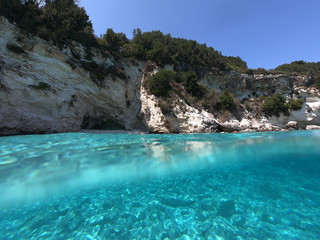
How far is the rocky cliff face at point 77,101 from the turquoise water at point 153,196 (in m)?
7.51

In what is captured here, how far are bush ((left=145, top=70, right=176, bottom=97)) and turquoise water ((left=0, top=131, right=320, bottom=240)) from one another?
13.8m

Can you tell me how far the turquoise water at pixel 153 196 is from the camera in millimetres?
2508

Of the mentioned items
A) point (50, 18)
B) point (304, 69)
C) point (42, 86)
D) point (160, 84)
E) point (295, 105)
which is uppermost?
point (304, 69)

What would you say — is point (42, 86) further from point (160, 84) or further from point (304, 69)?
point (304, 69)

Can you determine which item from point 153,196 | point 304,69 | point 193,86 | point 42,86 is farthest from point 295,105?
point 42,86

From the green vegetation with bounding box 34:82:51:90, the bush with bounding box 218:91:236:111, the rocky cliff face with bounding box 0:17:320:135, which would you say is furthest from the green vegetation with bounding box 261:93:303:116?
the green vegetation with bounding box 34:82:51:90

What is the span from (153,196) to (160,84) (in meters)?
17.2

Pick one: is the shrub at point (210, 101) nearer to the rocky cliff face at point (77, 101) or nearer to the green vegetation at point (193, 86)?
the green vegetation at point (193, 86)

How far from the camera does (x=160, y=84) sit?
19.4 metres

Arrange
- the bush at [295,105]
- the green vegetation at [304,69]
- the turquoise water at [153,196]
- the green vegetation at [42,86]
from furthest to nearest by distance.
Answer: the green vegetation at [304,69]
the bush at [295,105]
the green vegetation at [42,86]
the turquoise water at [153,196]

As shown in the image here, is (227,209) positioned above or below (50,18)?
below

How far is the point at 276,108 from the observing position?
74.2 ft

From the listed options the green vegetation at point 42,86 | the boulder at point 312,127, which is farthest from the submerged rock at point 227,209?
the boulder at point 312,127

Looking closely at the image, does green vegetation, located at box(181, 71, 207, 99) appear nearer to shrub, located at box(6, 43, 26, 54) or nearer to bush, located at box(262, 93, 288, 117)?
bush, located at box(262, 93, 288, 117)
